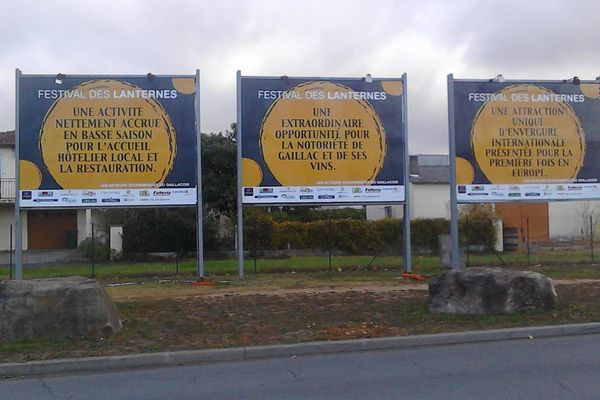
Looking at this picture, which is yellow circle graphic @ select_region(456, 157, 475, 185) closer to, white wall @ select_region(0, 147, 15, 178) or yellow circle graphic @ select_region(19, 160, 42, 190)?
yellow circle graphic @ select_region(19, 160, 42, 190)

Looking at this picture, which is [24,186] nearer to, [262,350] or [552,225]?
[262,350]

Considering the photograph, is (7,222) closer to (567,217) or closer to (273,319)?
(273,319)

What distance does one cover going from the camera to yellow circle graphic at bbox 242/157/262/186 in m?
18.1

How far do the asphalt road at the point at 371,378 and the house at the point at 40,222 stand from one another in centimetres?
3046

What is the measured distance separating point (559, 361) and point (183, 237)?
71.3 feet

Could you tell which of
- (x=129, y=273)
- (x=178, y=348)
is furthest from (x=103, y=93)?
(x=178, y=348)

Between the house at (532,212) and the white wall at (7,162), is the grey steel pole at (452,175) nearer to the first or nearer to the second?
the house at (532,212)

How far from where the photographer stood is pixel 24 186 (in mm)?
17375

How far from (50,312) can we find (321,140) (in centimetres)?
973

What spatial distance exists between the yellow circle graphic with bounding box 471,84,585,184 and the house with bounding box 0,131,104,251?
82.7ft

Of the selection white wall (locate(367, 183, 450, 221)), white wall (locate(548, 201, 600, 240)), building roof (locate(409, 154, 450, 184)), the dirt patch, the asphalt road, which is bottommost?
the asphalt road

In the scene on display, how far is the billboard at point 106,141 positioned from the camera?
17438mm

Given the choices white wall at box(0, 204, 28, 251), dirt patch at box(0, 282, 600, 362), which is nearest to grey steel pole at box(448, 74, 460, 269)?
dirt patch at box(0, 282, 600, 362)

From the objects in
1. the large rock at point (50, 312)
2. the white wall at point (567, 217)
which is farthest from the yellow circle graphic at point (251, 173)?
the white wall at point (567, 217)
